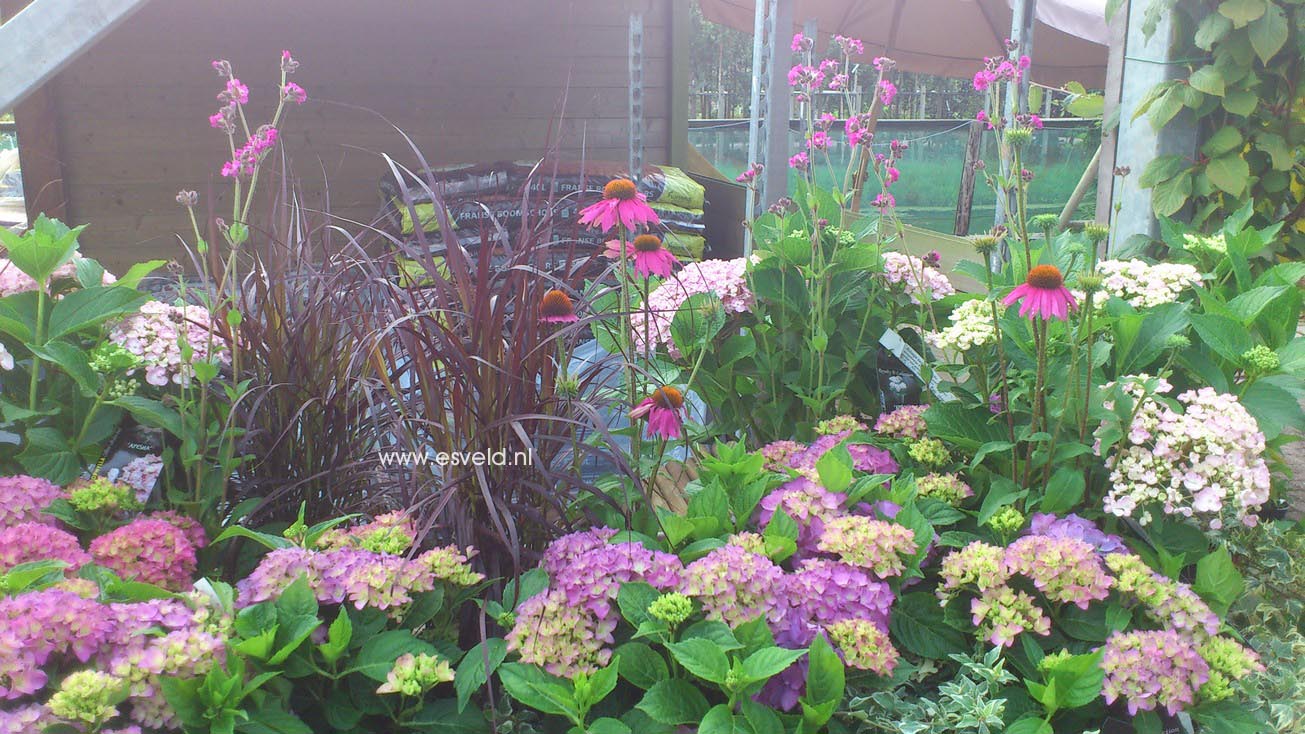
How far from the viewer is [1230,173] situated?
217 cm

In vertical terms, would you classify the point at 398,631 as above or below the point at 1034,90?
below

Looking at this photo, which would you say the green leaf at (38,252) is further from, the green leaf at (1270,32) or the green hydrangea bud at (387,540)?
the green leaf at (1270,32)

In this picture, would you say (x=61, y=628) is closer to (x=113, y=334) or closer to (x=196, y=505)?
(x=196, y=505)

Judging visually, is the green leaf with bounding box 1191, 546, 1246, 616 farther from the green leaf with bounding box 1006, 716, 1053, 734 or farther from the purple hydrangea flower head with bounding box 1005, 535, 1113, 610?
the green leaf with bounding box 1006, 716, 1053, 734

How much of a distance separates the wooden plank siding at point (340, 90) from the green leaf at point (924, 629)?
14.1ft

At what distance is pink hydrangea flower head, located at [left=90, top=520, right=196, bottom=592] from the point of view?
3.90ft

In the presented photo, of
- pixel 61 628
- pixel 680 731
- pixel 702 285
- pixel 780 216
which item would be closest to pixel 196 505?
pixel 61 628

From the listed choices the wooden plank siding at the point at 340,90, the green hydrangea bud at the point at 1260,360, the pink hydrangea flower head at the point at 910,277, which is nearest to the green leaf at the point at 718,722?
the green hydrangea bud at the point at 1260,360

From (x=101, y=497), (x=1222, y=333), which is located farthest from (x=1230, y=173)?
(x=101, y=497)

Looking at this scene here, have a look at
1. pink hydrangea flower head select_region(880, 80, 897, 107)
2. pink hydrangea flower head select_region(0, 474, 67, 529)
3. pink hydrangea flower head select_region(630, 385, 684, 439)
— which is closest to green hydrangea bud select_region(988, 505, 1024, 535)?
pink hydrangea flower head select_region(630, 385, 684, 439)

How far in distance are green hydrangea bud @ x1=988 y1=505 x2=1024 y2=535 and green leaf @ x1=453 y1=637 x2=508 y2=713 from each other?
2.28 ft

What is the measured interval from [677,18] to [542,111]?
1005 millimetres

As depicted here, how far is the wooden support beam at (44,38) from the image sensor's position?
6.47 feet

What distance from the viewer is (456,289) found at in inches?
56.2
